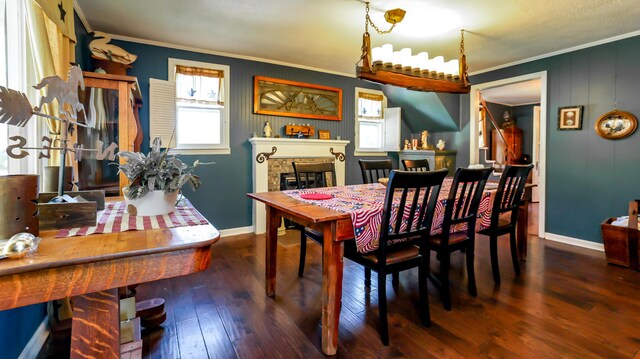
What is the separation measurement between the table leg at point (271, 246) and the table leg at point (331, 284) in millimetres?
693

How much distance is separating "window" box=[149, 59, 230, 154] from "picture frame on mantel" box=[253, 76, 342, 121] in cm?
48

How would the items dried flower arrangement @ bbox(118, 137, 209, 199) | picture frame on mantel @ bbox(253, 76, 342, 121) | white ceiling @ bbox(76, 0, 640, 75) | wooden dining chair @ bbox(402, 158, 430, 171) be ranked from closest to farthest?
dried flower arrangement @ bbox(118, 137, 209, 199) → white ceiling @ bbox(76, 0, 640, 75) → wooden dining chair @ bbox(402, 158, 430, 171) → picture frame on mantel @ bbox(253, 76, 342, 121)

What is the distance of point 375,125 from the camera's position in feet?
18.5

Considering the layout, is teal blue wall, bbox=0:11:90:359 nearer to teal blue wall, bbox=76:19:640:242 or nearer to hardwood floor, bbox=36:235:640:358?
hardwood floor, bbox=36:235:640:358

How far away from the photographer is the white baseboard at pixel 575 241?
3676mm

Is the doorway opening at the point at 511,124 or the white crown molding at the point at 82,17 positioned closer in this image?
the white crown molding at the point at 82,17

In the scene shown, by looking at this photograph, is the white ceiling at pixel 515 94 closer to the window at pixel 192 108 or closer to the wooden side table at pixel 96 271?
the window at pixel 192 108

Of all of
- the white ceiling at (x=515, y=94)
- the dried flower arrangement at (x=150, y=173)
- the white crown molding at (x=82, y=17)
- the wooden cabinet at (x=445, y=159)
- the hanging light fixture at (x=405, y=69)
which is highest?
the white ceiling at (x=515, y=94)

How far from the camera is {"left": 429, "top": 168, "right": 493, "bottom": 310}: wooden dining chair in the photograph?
212 centimetres

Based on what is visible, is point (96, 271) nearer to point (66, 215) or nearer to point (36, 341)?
point (66, 215)

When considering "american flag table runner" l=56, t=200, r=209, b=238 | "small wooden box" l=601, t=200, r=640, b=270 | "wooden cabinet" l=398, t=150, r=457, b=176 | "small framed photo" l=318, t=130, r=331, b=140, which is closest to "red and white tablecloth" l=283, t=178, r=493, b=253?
"american flag table runner" l=56, t=200, r=209, b=238

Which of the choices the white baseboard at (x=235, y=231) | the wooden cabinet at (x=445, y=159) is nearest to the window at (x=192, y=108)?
the white baseboard at (x=235, y=231)

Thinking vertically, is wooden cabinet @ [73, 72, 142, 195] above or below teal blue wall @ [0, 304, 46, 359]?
above

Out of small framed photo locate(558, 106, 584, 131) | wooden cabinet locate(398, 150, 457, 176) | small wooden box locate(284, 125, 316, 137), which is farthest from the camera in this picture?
wooden cabinet locate(398, 150, 457, 176)
